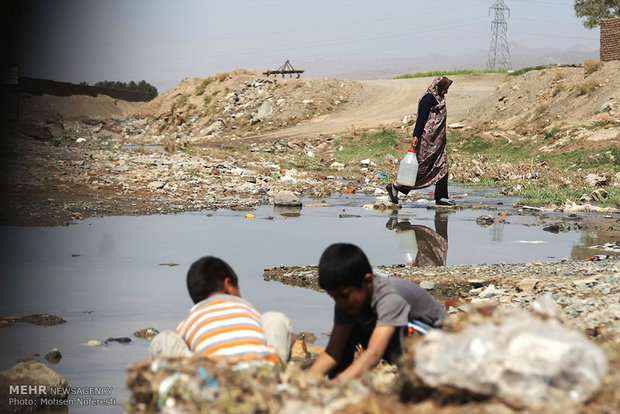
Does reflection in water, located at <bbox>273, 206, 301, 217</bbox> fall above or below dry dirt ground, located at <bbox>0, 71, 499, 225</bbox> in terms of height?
below

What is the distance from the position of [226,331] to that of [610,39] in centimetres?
2803

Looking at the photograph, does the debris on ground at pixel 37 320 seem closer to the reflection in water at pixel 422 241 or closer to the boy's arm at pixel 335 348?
the boy's arm at pixel 335 348

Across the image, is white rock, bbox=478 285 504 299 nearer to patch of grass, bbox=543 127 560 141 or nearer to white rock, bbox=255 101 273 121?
patch of grass, bbox=543 127 560 141

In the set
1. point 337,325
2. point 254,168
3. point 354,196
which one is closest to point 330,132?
point 254,168

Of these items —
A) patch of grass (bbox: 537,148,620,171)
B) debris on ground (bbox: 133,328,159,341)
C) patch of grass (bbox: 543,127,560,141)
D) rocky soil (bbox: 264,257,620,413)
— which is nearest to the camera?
rocky soil (bbox: 264,257,620,413)

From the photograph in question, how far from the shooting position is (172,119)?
47.2 m

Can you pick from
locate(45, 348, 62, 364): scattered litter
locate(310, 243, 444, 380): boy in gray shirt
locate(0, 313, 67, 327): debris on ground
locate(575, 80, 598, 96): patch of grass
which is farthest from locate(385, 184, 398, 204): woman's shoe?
locate(575, 80, 598, 96): patch of grass

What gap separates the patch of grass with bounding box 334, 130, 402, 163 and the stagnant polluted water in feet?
34.8

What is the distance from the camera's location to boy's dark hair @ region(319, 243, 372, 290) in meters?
4.50

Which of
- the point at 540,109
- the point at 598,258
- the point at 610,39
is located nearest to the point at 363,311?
the point at 598,258

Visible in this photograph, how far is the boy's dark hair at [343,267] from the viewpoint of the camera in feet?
14.8

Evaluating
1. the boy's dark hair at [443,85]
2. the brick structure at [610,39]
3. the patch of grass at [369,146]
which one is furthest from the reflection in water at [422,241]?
the brick structure at [610,39]

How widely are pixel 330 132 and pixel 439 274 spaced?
24.4 m

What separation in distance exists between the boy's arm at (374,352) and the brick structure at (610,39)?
89.5 feet
